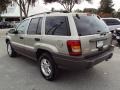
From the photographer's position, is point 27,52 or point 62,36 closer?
point 62,36

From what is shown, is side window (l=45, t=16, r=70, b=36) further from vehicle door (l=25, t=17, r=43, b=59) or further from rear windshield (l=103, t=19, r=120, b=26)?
rear windshield (l=103, t=19, r=120, b=26)

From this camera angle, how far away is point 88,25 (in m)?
4.33

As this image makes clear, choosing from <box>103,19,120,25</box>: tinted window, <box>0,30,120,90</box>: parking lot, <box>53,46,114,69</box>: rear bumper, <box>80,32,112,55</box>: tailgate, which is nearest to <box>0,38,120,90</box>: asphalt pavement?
<box>0,30,120,90</box>: parking lot

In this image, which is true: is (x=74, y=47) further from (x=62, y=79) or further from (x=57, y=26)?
(x=62, y=79)

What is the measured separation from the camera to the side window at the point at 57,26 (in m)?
4.04

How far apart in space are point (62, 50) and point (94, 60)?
2.76ft

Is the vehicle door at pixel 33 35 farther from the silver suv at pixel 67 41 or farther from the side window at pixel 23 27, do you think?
the side window at pixel 23 27

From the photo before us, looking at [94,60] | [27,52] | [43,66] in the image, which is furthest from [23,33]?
[94,60]

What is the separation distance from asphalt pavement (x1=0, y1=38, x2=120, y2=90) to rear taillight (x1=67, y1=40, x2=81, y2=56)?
2.98 ft

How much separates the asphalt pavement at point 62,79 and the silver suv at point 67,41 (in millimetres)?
353

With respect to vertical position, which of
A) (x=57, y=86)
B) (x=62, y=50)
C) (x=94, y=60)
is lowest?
(x=57, y=86)

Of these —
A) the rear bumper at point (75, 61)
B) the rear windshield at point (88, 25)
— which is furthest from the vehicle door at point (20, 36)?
the rear windshield at point (88, 25)

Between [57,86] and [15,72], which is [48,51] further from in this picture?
[15,72]

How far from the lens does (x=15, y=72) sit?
5.30m
